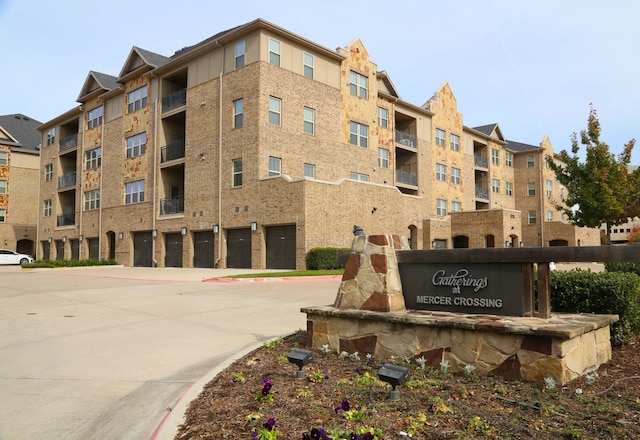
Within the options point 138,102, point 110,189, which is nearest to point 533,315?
point 138,102

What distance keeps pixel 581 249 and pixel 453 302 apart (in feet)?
5.33

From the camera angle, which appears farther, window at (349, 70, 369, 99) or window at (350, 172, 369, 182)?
window at (349, 70, 369, 99)

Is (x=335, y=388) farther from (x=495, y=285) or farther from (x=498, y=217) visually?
(x=498, y=217)

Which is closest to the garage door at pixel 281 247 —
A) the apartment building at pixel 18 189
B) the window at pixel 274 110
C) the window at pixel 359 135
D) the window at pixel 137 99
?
the window at pixel 274 110

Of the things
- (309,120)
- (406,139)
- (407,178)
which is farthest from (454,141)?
(309,120)

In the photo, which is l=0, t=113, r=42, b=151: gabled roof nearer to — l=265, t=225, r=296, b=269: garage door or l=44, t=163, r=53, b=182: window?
l=44, t=163, r=53, b=182: window

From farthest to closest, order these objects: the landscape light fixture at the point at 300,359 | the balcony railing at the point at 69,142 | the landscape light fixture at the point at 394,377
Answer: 1. the balcony railing at the point at 69,142
2. the landscape light fixture at the point at 300,359
3. the landscape light fixture at the point at 394,377

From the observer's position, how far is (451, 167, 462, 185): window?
5025 cm

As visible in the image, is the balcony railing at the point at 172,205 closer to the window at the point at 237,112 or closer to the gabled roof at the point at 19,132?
the window at the point at 237,112

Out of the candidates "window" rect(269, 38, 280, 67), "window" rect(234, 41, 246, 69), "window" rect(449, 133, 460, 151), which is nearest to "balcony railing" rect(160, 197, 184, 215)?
"window" rect(234, 41, 246, 69)

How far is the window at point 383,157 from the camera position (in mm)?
40594

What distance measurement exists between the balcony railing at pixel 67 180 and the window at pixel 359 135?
30.2 metres

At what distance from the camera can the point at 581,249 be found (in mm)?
5297

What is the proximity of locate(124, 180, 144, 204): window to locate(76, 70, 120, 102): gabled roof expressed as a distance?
10.3 meters
